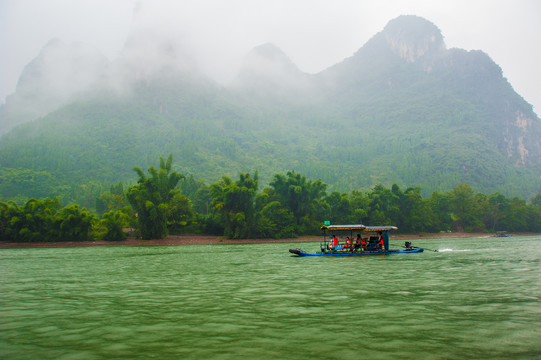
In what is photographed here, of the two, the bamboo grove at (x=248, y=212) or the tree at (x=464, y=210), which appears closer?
the bamboo grove at (x=248, y=212)

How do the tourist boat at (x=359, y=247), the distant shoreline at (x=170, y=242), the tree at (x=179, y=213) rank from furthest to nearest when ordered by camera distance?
1. the tree at (x=179, y=213)
2. the distant shoreline at (x=170, y=242)
3. the tourist boat at (x=359, y=247)

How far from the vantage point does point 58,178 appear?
12044 centimetres

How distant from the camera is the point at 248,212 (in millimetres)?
68750

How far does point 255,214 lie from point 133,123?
127 metres

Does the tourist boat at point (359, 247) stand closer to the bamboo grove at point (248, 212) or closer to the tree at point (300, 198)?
the bamboo grove at point (248, 212)

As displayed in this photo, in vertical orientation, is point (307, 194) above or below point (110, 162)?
below

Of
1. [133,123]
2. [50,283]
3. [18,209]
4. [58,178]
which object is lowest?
[50,283]

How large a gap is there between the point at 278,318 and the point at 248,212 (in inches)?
2324

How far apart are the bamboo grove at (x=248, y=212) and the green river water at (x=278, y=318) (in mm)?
44904

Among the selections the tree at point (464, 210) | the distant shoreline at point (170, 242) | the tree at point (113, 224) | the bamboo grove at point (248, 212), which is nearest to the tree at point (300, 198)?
the bamboo grove at point (248, 212)

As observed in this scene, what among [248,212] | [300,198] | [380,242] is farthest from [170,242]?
[380,242]

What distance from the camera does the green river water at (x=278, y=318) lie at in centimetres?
727

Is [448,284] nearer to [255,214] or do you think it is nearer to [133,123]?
[255,214]

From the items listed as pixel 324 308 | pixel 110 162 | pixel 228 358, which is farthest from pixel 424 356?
pixel 110 162
